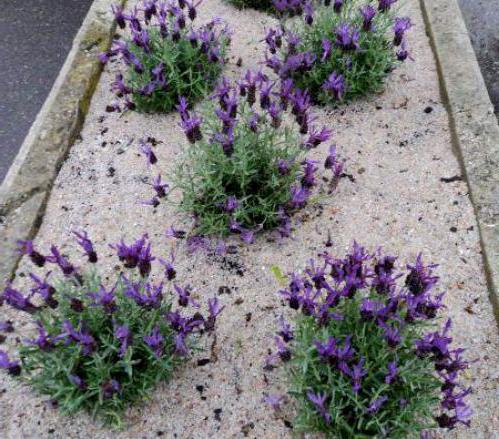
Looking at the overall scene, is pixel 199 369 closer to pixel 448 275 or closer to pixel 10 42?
→ pixel 448 275

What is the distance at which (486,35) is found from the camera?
520cm

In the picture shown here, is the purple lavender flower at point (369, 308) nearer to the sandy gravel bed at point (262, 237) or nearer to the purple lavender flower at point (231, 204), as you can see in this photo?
the sandy gravel bed at point (262, 237)

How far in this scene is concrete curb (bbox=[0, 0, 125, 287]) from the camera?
3053 millimetres

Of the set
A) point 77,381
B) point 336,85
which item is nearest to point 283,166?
point 336,85

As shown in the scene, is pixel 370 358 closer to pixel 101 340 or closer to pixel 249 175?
pixel 101 340

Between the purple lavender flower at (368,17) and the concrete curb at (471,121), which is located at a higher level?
the purple lavender flower at (368,17)

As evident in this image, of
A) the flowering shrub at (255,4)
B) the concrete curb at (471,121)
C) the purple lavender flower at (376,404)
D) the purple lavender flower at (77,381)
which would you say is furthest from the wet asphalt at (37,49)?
the purple lavender flower at (376,404)

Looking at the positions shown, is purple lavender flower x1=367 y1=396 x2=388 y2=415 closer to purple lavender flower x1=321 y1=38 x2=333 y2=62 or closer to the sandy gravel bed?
the sandy gravel bed

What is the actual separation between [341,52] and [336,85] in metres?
0.36

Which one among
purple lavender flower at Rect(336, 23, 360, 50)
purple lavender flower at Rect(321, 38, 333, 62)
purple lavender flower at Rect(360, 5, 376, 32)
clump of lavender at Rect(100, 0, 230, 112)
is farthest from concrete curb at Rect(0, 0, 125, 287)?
purple lavender flower at Rect(360, 5, 376, 32)

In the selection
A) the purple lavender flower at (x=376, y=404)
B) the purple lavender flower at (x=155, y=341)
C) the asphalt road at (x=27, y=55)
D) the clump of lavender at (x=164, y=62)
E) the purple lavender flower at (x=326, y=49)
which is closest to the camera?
the purple lavender flower at (x=376, y=404)

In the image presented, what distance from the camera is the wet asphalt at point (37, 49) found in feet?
14.6

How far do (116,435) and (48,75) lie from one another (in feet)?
11.0

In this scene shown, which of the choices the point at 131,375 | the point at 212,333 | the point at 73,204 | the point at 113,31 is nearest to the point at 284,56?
the point at 113,31
